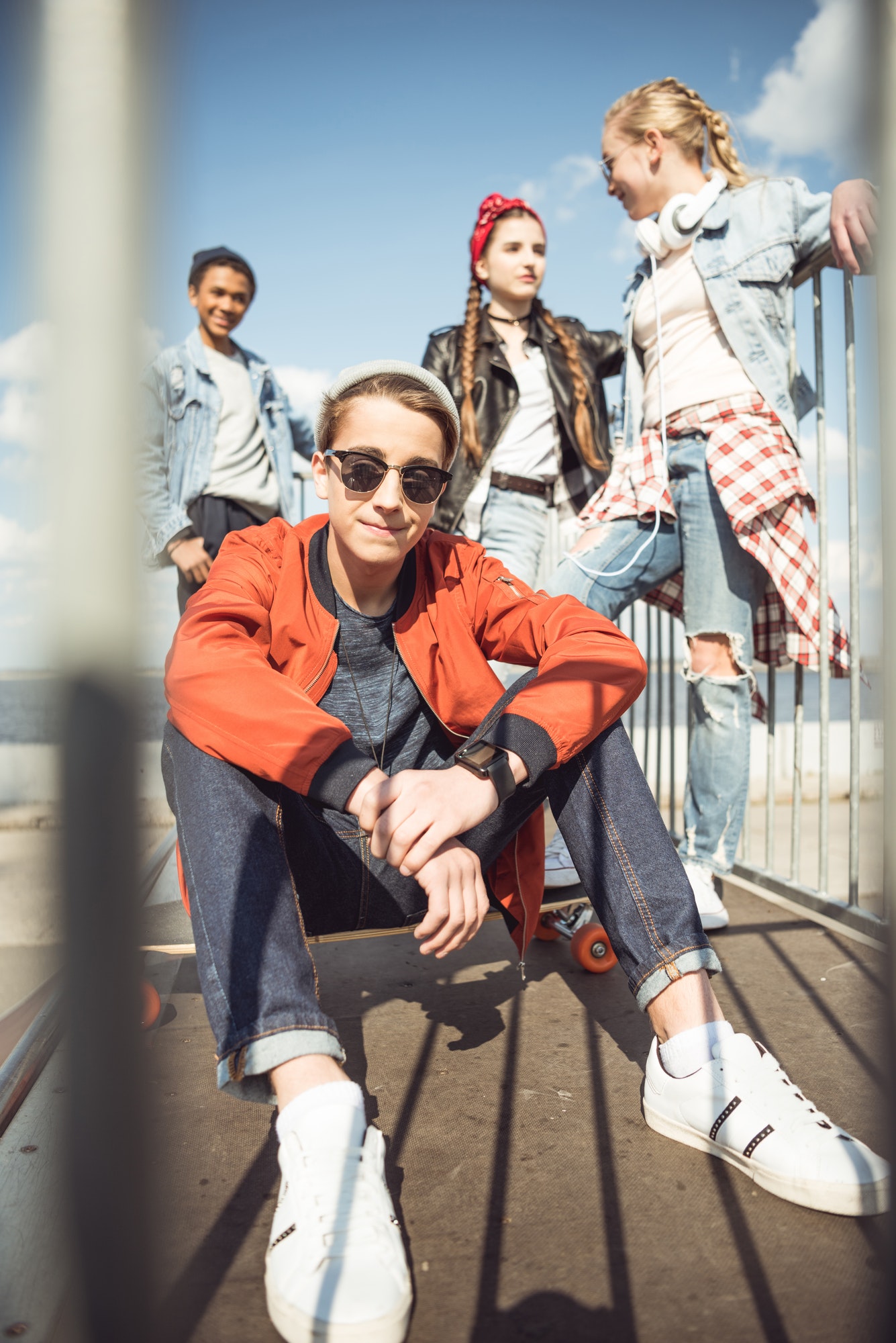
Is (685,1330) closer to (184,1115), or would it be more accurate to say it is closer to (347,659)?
(184,1115)

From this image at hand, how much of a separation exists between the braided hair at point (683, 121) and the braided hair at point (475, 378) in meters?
0.66

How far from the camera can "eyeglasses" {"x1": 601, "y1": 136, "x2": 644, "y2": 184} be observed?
2.44 m

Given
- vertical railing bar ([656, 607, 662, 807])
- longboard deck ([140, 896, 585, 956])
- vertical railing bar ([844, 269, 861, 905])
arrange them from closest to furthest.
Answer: longboard deck ([140, 896, 585, 956]) → vertical railing bar ([844, 269, 861, 905]) → vertical railing bar ([656, 607, 662, 807])

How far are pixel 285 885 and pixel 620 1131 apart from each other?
64cm

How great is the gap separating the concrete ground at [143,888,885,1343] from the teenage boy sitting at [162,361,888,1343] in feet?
0.28

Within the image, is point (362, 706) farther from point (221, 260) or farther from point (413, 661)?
point (221, 260)

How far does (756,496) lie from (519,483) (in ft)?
3.01

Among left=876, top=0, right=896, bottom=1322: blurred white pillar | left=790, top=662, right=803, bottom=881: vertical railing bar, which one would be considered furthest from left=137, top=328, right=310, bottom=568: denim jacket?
left=876, top=0, right=896, bottom=1322: blurred white pillar

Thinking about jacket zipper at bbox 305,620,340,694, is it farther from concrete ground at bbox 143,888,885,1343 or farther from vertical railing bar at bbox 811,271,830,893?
vertical railing bar at bbox 811,271,830,893

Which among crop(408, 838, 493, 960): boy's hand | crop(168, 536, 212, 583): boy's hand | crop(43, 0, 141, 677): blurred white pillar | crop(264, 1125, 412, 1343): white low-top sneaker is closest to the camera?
crop(43, 0, 141, 677): blurred white pillar

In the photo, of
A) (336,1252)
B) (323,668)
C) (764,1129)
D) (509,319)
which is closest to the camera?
(336,1252)

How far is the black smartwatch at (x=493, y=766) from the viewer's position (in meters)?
1.40

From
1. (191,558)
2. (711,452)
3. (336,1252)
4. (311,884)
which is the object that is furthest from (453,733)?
(191,558)

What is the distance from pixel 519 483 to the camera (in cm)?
298
